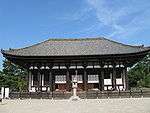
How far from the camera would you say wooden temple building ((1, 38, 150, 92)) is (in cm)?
3672

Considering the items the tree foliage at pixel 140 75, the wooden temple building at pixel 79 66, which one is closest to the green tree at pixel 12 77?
the wooden temple building at pixel 79 66

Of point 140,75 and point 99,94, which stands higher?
point 140,75

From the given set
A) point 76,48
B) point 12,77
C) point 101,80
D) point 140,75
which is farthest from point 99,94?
point 12,77

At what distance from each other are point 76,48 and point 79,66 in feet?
13.2

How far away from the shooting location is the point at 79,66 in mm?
38000

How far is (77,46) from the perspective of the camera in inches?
1660

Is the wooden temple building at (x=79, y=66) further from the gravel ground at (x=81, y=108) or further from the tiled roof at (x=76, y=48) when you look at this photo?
the gravel ground at (x=81, y=108)

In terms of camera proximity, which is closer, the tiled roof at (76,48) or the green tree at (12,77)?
the tiled roof at (76,48)

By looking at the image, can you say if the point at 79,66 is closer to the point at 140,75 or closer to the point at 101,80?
the point at 101,80

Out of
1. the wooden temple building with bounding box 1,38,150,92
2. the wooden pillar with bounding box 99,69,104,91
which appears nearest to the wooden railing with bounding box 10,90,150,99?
the wooden temple building with bounding box 1,38,150,92

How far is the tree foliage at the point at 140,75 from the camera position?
59031 mm

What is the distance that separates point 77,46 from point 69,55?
565 cm

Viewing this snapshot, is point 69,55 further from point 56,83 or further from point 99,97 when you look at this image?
point 99,97

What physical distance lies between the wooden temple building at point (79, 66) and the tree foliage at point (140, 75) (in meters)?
21.0
